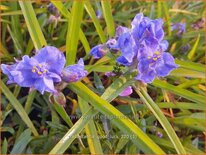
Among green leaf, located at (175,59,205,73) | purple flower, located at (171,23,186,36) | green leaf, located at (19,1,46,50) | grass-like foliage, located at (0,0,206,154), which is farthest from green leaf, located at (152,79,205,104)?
purple flower, located at (171,23,186,36)

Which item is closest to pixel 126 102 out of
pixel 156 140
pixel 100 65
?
pixel 156 140

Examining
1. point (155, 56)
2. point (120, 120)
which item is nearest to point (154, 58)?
point (155, 56)

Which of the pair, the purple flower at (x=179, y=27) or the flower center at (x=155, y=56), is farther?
the purple flower at (x=179, y=27)

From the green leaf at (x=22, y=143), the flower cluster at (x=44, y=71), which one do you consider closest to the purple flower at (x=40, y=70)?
the flower cluster at (x=44, y=71)

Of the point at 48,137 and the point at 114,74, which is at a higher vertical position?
the point at 114,74

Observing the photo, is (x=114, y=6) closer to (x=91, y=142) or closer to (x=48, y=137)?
(x=48, y=137)

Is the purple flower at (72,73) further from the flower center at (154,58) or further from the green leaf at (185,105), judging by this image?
the green leaf at (185,105)
